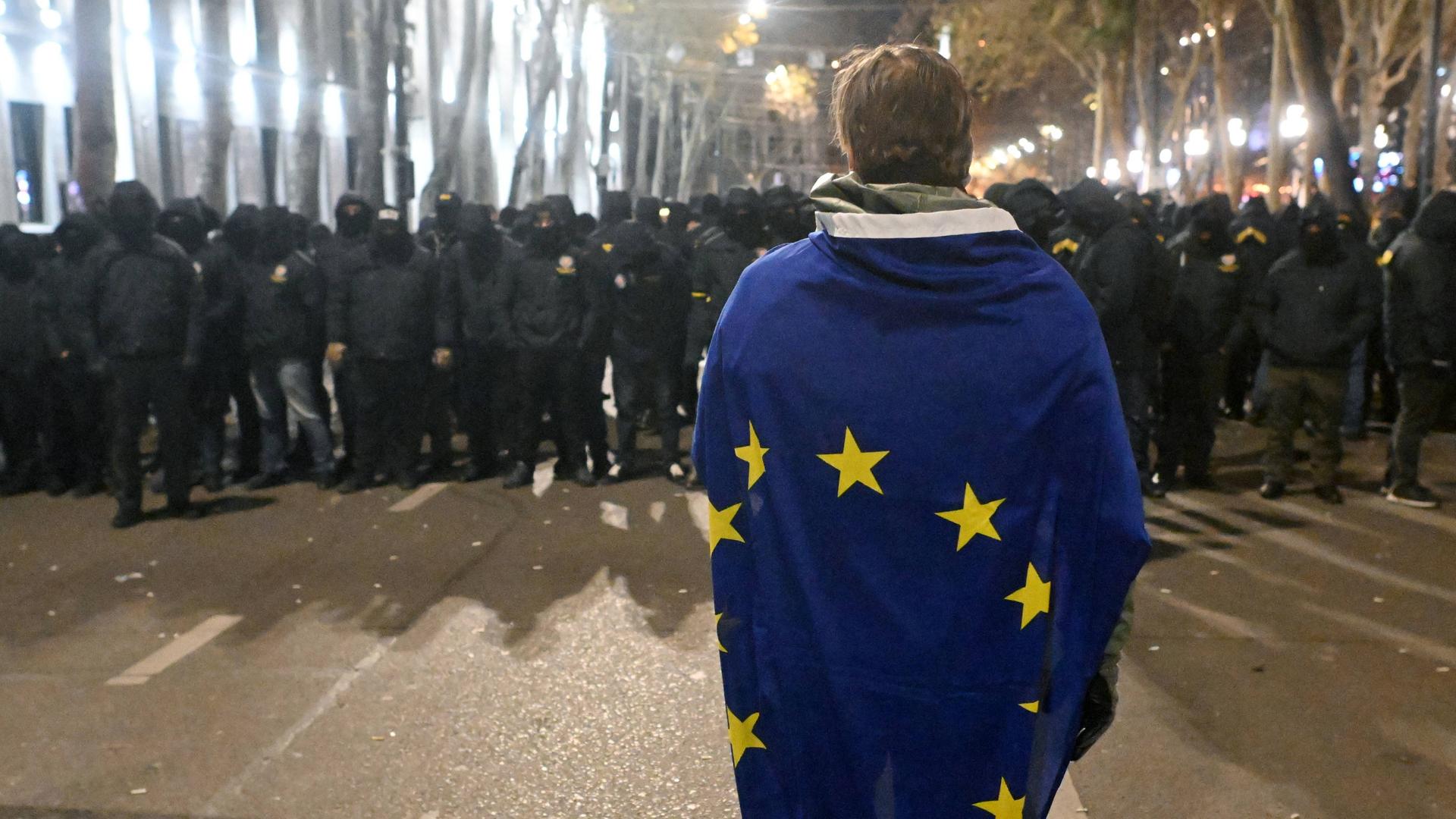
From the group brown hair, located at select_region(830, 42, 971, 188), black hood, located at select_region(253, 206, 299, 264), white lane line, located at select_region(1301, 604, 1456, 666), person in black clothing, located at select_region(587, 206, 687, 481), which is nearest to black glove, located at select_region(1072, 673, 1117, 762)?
brown hair, located at select_region(830, 42, 971, 188)

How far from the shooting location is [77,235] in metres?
10.5

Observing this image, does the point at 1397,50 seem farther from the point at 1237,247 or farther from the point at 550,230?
the point at 550,230

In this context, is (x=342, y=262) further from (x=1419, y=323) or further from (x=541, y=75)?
(x=541, y=75)

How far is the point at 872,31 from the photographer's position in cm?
9244

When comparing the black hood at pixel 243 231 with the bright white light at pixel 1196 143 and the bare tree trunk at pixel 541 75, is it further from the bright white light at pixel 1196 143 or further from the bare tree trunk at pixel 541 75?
the bright white light at pixel 1196 143

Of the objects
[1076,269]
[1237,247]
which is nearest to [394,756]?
[1076,269]

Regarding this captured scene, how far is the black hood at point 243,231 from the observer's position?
1074 cm

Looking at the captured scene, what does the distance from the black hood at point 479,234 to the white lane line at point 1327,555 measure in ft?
17.8

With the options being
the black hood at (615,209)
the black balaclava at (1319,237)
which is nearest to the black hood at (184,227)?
the black hood at (615,209)

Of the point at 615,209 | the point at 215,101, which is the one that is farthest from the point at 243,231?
the point at 215,101

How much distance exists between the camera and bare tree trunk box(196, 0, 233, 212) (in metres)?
24.3

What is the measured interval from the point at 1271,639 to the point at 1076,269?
11.4 ft

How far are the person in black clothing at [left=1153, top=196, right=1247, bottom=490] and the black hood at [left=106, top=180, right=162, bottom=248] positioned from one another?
Result: 23.1 feet

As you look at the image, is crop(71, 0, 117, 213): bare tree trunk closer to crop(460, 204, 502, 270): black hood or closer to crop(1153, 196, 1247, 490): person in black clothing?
crop(460, 204, 502, 270): black hood
